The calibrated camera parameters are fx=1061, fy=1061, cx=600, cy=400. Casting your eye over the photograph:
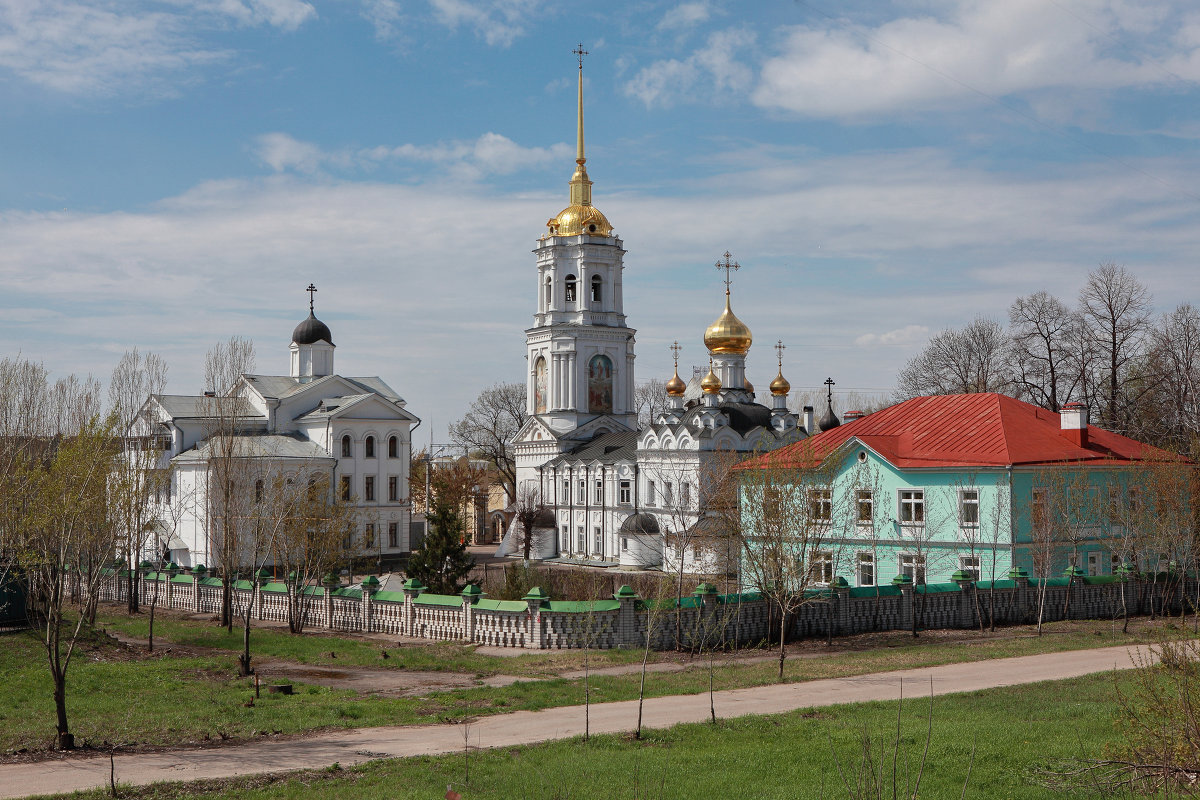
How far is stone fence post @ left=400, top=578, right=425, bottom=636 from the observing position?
25.4m

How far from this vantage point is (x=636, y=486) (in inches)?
2023

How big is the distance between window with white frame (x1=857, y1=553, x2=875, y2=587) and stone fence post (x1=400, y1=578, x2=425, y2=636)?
1309cm

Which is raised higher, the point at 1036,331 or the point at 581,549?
the point at 1036,331

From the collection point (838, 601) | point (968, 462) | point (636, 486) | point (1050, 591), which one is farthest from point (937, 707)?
point (636, 486)

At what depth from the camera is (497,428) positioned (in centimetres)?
7712

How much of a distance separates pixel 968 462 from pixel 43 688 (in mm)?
22699

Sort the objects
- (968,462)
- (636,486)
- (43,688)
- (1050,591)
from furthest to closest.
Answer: (636,486), (968,462), (1050,591), (43,688)

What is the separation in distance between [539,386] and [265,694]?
4454 centimetres

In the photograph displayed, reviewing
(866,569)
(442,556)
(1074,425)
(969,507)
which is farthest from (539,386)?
(969,507)

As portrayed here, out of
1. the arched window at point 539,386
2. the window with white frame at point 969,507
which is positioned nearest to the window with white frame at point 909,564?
the window with white frame at point 969,507

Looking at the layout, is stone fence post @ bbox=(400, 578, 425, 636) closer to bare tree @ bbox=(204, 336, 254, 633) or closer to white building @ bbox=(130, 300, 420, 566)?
bare tree @ bbox=(204, 336, 254, 633)

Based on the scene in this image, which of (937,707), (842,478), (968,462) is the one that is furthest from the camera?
(842,478)

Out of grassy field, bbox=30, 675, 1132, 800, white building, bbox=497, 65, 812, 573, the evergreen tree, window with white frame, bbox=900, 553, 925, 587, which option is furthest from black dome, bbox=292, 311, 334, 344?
grassy field, bbox=30, 675, 1132, 800

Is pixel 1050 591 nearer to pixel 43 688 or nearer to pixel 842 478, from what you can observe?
pixel 842 478
